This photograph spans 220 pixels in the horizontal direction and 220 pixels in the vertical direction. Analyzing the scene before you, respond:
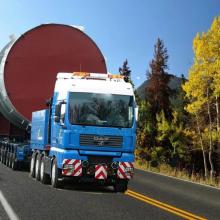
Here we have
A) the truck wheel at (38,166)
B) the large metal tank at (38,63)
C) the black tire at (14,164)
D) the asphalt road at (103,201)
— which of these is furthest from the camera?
the black tire at (14,164)

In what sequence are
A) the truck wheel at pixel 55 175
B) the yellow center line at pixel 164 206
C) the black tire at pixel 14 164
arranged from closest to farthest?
1. the yellow center line at pixel 164 206
2. the truck wheel at pixel 55 175
3. the black tire at pixel 14 164

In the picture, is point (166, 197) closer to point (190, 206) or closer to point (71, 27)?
point (190, 206)

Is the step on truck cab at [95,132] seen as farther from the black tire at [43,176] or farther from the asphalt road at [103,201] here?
the black tire at [43,176]

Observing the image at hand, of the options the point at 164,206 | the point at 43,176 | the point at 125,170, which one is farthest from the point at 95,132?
the point at 164,206

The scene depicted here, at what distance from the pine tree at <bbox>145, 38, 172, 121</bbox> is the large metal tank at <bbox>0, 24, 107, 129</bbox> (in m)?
49.3

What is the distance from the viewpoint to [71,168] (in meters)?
13.2

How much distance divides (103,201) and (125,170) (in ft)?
6.52

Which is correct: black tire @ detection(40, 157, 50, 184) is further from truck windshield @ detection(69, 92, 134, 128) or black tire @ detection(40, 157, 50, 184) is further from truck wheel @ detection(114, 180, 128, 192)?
truck windshield @ detection(69, 92, 134, 128)

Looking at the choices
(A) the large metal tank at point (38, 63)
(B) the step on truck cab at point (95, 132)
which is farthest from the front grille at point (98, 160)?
(A) the large metal tank at point (38, 63)

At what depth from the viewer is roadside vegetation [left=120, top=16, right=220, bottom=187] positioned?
29166mm

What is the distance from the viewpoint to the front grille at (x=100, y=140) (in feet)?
43.7

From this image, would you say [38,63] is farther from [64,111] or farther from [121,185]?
[121,185]

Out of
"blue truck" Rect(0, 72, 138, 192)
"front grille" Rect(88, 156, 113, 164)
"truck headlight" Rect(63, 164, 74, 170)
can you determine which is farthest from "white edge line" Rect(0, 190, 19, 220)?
"front grille" Rect(88, 156, 113, 164)

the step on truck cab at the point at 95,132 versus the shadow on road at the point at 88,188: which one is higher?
the step on truck cab at the point at 95,132
